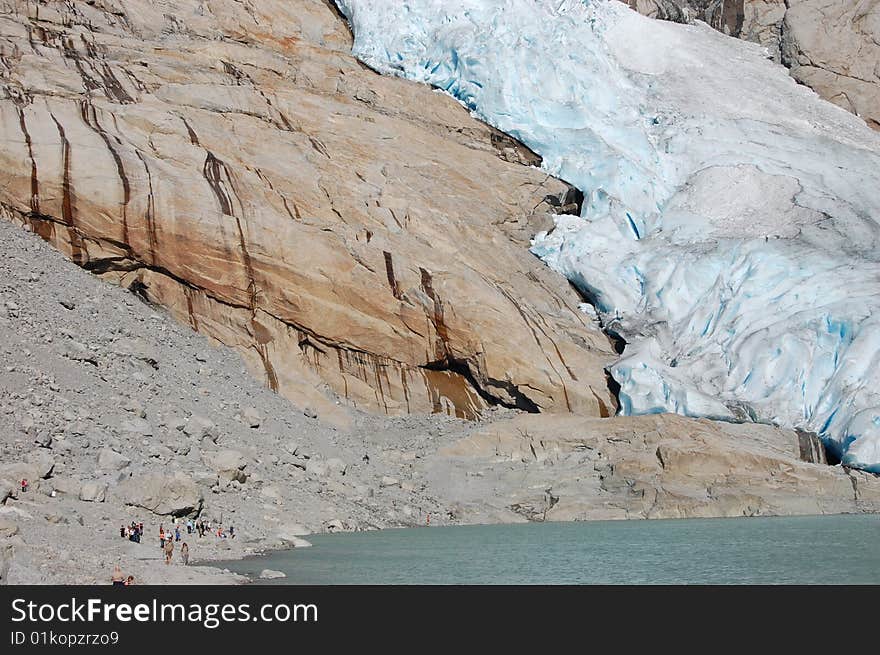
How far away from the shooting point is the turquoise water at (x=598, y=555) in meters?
16.2

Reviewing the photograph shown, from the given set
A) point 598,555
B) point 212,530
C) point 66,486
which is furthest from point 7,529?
point 598,555

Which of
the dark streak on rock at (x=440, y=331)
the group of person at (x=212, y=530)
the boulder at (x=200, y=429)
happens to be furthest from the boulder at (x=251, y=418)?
the dark streak on rock at (x=440, y=331)

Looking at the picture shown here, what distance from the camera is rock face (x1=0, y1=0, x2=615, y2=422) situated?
95.6 feet

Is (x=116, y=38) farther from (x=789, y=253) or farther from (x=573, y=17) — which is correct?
(x=789, y=253)

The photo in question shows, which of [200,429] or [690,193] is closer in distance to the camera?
[200,429]

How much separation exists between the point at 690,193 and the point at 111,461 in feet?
77.8

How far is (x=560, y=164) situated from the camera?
39.2 meters

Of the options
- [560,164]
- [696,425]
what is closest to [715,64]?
[560,164]

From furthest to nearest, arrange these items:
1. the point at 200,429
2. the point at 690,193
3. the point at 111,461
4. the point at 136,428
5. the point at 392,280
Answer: the point at 690,193
the point at 392,280
the point at 200,429
the point at 136,428
the point at 111,461

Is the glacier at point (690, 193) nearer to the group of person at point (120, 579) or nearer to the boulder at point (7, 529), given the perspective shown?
the group of person at point (120, 579)

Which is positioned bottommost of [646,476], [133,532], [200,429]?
[200,429]

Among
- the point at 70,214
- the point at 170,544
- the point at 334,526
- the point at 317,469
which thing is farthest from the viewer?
the point at 70,214

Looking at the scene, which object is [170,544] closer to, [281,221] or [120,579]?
[120,579]

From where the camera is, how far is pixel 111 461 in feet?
66.1
